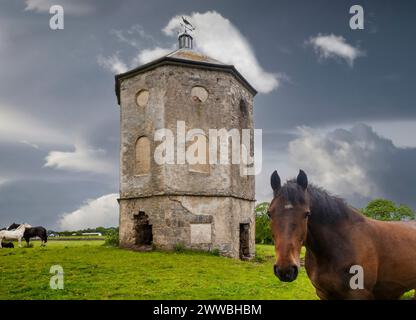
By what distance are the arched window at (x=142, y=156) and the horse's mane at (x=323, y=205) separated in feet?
49.1

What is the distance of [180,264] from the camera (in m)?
14.1

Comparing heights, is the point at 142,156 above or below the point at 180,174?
above

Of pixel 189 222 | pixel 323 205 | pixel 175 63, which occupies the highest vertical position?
pixel 175 63

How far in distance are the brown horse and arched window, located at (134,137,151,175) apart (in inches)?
594

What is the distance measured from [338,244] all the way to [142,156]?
15.9 m

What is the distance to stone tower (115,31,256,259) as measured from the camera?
18.0 metres

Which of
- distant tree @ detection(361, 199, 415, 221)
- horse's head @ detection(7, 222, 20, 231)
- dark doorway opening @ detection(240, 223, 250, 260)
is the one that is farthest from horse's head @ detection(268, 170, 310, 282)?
distant tree @ detection(361, 199, 415, 221)

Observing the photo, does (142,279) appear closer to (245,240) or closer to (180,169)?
(180,169)

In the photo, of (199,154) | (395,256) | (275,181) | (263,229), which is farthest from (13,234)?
(263,229)

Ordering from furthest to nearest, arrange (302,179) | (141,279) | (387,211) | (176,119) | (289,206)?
(387,211), (176,119), (141,279), (302,179), (289,206)

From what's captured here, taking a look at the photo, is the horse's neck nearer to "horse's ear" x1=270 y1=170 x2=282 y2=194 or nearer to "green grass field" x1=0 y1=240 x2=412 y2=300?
"horse's ear" x1=270 y1=170 x2=282 y2=194

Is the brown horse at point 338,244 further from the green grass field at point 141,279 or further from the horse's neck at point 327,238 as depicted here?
the green grass field at point 141,279

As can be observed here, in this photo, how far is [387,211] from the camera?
107ft
